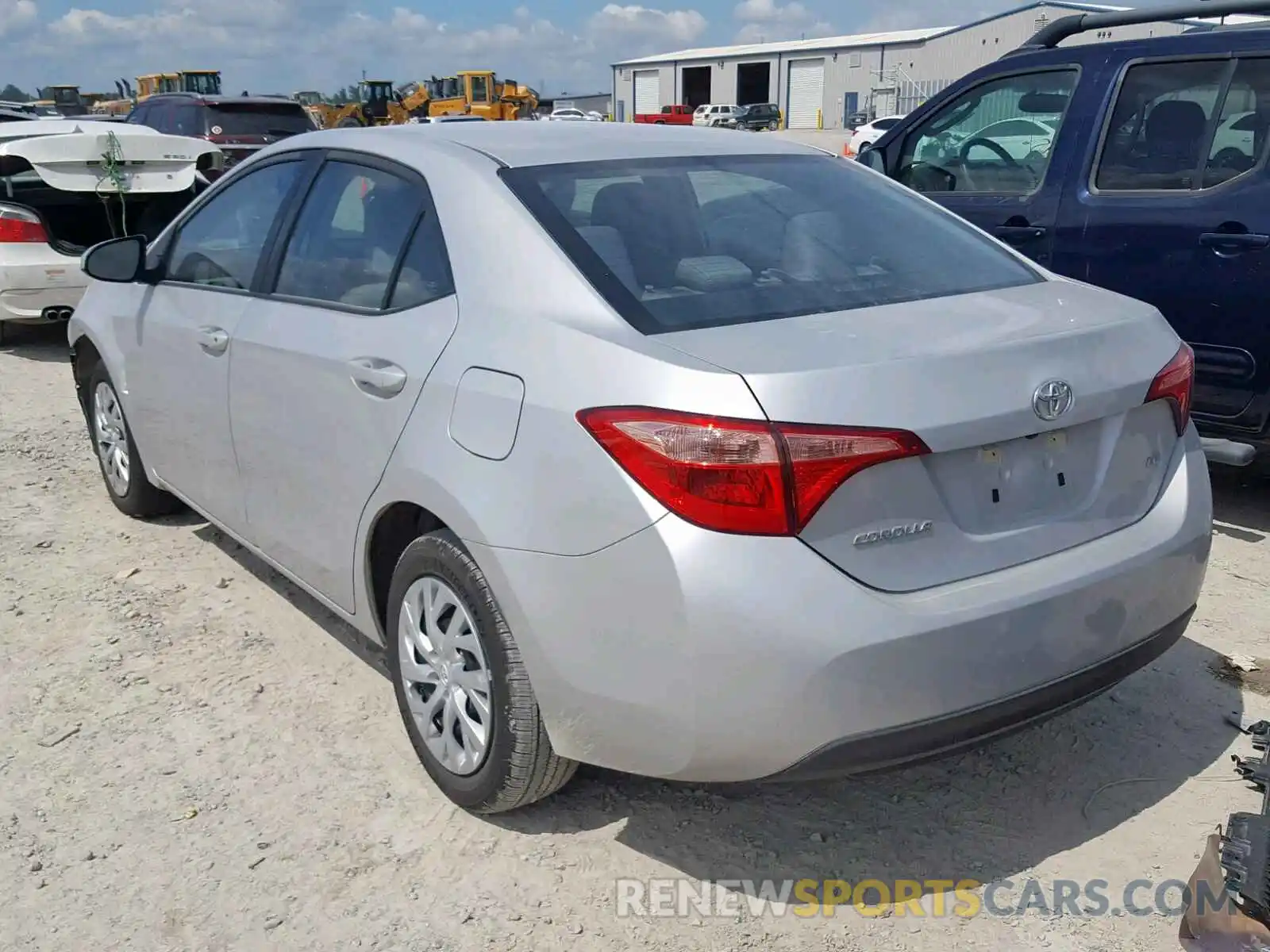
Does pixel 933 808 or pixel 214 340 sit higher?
pixel 214 340

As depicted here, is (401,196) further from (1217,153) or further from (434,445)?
(1217,153)

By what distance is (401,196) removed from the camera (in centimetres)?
314

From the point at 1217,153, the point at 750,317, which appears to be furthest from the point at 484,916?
the point at 1217,153

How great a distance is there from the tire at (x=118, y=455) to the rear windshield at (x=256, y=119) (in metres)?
10.6

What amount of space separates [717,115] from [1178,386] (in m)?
52.9

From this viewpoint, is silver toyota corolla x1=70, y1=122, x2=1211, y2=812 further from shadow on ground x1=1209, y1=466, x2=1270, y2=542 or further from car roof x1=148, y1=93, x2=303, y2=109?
car roof x1=148, y1=93, x2=303, y2=109

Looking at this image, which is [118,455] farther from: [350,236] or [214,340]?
[350,236]

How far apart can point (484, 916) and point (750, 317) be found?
4.70ft

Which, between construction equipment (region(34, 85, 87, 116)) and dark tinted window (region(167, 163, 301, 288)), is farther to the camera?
construction equipment (region(34, 85, 87, 116))

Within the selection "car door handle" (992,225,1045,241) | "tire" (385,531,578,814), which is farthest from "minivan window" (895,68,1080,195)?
"tire" (385,531,578,814)

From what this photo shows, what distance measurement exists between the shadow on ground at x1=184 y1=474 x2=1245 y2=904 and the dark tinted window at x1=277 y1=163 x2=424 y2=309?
1.43 metres

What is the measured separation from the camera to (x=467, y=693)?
2785mm

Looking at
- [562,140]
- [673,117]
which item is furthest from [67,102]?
[562,140]

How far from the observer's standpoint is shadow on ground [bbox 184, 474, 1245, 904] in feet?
9.03
